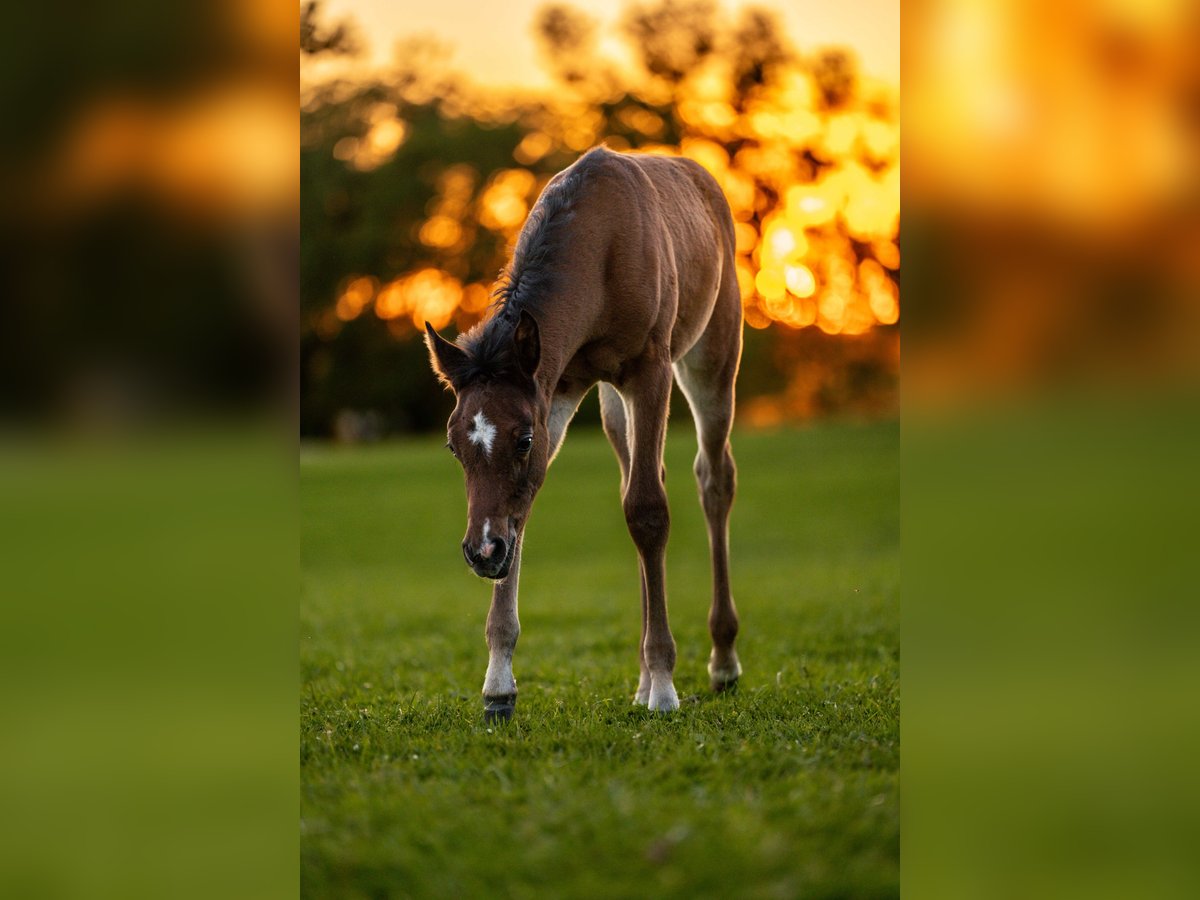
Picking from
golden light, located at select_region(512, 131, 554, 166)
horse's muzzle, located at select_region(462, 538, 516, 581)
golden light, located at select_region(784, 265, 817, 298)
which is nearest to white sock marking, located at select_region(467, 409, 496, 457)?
horse's muzzle, located at select_region(462, 538, 516, 581)

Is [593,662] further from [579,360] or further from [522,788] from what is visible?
[522,788]

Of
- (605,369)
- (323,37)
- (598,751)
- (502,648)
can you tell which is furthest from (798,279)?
(598,751)

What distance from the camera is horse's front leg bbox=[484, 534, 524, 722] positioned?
528cm

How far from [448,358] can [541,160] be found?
27.4m

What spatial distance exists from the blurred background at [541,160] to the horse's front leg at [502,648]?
13.7 metres

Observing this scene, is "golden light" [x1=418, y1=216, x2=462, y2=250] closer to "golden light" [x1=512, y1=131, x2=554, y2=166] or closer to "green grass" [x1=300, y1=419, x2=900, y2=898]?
"golden light" [x1=512, y1=131, x2=554, y2=166]

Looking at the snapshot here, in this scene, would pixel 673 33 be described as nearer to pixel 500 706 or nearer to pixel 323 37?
pixel 323 37

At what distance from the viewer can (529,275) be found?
5.26m

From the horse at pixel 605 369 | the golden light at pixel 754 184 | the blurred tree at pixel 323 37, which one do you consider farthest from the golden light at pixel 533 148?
A: the horse at pixel 605 369

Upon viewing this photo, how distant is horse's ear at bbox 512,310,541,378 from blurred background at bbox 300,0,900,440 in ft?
46.1

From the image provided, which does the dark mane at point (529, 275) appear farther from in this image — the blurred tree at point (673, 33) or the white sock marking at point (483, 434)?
the blurred tree at point (673, 33)

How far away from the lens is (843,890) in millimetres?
2963

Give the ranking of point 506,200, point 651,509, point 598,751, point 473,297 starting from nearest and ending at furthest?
point 598,751 < point 651,509 < point 473,297 < point 506,200

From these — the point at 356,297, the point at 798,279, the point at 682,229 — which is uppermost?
the point at 356,297
